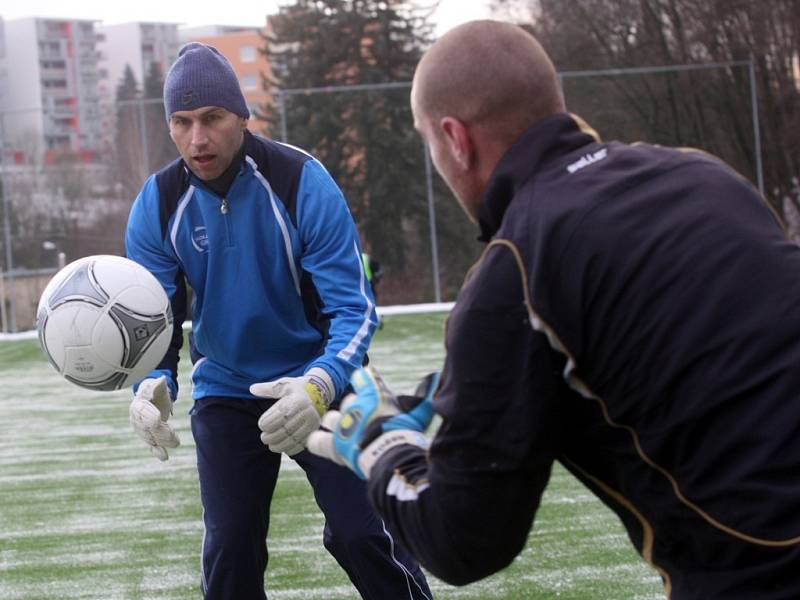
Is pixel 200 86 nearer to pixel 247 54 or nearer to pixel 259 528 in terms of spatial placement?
pixel 259 528

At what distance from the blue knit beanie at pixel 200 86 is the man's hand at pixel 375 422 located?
2.05 metres

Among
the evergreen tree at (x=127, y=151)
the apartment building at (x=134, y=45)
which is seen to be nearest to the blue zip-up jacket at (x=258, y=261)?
the evergreen tree at (x=127, y=151)

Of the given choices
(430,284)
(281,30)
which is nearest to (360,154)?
(430,284)

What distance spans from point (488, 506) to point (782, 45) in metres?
26.1

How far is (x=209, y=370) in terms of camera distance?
4531 mm

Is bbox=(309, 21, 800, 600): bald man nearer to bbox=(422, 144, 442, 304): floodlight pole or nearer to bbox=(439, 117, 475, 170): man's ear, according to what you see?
bbox=(439, 117, 475, 170): man's ear

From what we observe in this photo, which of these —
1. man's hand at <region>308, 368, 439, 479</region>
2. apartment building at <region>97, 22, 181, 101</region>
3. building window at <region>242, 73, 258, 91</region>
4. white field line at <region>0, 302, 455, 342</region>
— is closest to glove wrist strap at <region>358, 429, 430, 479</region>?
man's hand at <region>308, 368, 439, 479</region>

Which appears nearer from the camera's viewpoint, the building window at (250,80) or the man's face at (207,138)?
the man's face at (207,138)

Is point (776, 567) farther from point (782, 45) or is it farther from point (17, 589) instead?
point (782, 45)

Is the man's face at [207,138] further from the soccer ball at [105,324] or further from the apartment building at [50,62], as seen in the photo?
the apartment building at [50,62]

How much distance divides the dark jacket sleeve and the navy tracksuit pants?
1.87m

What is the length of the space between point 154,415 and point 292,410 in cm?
55

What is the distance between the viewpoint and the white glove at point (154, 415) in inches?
167

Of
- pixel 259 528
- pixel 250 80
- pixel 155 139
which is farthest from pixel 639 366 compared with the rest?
pixel 250 80
